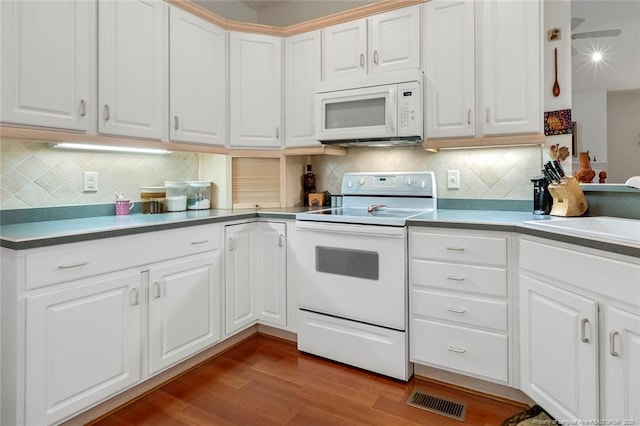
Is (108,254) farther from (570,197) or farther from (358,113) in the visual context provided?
(570,197)

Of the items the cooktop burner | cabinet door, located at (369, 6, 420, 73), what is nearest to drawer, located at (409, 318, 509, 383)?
the cooktop burner

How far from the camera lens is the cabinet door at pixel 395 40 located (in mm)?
2322

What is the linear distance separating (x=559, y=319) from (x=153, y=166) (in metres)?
2.54

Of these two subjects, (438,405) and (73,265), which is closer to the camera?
(73,265)

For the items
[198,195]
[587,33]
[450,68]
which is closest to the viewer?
[587,33]

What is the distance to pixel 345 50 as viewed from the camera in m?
2.56

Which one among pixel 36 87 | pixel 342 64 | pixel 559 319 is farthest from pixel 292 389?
pixel 342 64

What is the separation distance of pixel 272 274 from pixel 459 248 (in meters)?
1.26

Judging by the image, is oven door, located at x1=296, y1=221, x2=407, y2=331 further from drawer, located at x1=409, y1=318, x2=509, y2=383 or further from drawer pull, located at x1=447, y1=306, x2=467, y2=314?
drawer pull, located at x1=447, y1=306, x2=467, y2=314

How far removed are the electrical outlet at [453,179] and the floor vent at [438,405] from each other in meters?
1.35

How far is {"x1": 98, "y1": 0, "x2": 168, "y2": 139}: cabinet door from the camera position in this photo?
1.95m

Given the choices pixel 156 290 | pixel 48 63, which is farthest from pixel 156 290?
pixel 48 63

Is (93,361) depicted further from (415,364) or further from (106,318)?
(415,364)

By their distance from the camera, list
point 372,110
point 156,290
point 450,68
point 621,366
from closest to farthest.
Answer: point 621,366 < point 156,290 < point 450,68 < point 372,110
